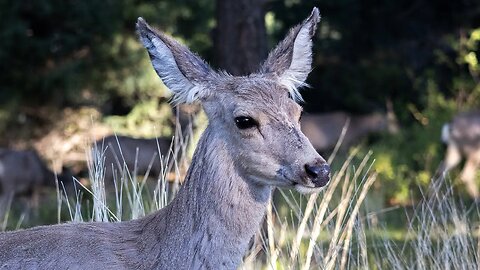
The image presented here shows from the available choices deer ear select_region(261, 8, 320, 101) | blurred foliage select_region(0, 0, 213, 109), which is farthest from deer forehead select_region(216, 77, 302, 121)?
blurred foliage select_region(0, 0, 213, 109)

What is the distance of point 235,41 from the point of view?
370 inches

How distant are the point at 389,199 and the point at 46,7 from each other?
6.75m

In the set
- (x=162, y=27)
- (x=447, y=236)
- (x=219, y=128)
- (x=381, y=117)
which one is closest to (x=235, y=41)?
(x=447, y=236)

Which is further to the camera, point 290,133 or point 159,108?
point 159,108

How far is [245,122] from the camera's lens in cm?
459

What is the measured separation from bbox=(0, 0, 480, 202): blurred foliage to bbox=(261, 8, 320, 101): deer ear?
971 cm

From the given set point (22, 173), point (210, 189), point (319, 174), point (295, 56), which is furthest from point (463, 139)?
point (319, 174)

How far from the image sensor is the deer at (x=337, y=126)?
2022 cm

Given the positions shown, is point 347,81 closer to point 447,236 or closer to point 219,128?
point 447,236

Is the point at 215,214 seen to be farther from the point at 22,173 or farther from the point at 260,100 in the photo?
the point at 22,173

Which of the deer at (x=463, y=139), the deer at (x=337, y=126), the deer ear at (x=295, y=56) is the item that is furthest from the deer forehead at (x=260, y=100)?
the deer at (x=337, y=126)

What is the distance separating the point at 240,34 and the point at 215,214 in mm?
4954

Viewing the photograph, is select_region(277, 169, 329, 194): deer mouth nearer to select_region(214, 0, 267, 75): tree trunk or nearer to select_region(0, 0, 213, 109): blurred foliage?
select_region(214, 0, 267, 75): tree trunk

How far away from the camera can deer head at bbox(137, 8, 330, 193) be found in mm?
4449
